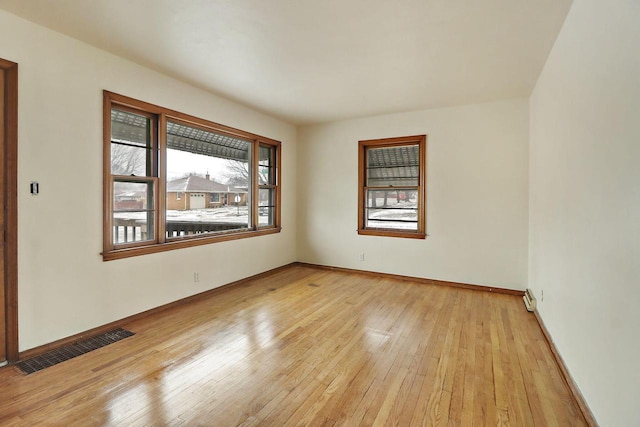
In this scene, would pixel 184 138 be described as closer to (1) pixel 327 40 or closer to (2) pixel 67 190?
(2) pixel 67 190

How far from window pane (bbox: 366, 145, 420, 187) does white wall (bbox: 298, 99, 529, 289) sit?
258mm

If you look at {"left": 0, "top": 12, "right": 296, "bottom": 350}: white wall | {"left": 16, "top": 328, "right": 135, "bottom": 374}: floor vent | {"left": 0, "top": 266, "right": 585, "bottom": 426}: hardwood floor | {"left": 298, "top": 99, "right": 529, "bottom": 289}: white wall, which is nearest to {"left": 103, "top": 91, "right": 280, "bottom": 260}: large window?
{"left": 0, "top": 12, "right": 296, "bottom": 350}: white wall

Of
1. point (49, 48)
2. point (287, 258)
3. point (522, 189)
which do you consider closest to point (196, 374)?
point (49, 48)

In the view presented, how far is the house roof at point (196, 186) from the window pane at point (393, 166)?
246cm

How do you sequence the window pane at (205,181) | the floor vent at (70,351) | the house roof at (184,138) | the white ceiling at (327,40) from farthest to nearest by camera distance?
the window pane at (205,181)
the house roof at (184,138)
the floor vent at (70,351)
the white ceiling at (327,40)

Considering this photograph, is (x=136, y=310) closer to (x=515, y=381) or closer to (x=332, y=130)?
(x=515, y=381)

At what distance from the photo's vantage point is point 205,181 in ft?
14.3

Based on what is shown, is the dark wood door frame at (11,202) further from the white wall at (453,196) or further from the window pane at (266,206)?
the white wall at (453,196)

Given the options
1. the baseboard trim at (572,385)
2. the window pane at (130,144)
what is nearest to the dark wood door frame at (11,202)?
the window pane at (130,144)

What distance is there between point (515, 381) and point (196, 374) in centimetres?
237

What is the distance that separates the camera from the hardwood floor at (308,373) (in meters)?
1.89

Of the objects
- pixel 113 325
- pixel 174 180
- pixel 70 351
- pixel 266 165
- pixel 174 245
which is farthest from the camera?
pixel 266 165

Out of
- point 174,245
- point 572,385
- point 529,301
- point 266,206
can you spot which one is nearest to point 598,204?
point 572,385

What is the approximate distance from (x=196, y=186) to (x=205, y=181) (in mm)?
186
